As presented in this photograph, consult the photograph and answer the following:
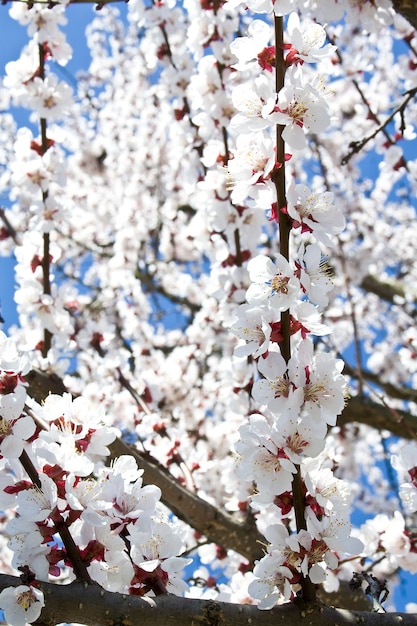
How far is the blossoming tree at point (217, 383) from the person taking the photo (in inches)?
55.7

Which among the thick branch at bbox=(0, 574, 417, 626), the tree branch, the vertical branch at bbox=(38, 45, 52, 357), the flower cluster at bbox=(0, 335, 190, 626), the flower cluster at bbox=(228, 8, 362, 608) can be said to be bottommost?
the thick branch at bbox=(0, 574, 417, 626)

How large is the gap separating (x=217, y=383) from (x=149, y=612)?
73.5 inches

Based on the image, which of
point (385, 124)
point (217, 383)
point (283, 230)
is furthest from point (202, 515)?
point (385, 124)

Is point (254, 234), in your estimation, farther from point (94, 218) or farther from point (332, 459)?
point (94, 218)

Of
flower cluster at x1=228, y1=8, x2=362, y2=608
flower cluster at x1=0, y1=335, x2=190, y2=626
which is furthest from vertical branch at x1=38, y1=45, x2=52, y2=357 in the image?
flower cluster at x1=228, y1=8, x2=362, y2=608

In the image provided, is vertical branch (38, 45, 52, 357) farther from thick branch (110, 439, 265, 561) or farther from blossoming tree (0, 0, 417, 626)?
thick branch (110, 439, 265, 561)

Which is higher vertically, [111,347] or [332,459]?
[111,347]

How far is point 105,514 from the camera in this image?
1.51 metres

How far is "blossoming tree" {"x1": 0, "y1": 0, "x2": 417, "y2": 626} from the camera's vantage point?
1415 millimetres

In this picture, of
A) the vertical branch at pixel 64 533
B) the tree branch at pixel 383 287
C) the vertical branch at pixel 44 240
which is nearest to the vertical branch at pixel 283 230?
the vertical branch at pixel 64 533

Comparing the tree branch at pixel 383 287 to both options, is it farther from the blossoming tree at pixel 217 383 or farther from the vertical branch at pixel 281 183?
the vertical branch at pixel 281 183

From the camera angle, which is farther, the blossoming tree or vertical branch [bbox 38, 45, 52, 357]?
vertical branch [bbox 38, 45, 52, 357]

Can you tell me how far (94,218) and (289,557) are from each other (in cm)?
724

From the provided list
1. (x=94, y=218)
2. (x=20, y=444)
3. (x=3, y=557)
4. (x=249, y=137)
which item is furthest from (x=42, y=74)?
(x=94, y=218)
